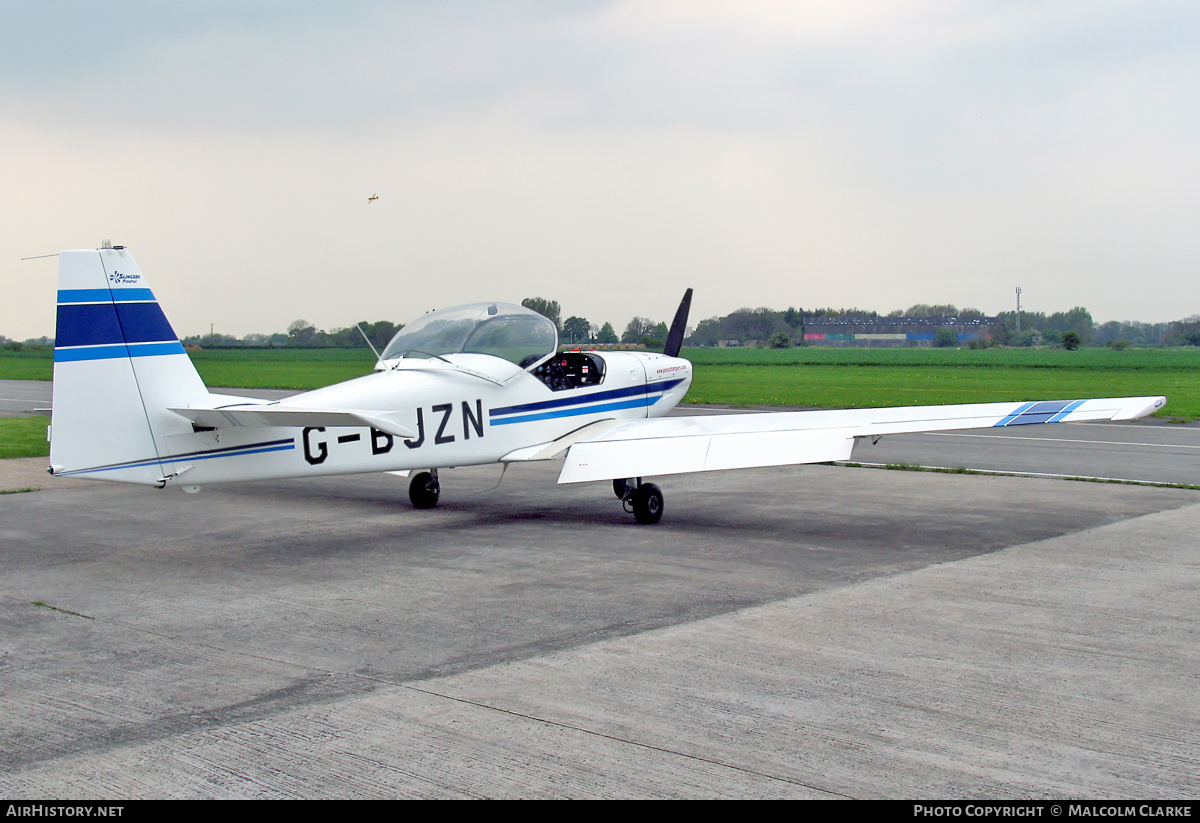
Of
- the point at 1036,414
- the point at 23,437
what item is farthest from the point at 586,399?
the point at 23,437

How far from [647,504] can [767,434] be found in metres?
1.51

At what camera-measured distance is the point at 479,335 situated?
11891mm

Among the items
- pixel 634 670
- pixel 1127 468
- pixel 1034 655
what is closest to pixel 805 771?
pixel 634 670

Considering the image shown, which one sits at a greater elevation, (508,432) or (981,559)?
(508,432)

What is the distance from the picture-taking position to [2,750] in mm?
4711

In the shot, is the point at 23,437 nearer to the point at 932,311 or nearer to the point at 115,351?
the point at 115,351

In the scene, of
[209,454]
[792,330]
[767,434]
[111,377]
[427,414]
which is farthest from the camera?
[792,330]

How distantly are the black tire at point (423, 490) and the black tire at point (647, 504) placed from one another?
274cm

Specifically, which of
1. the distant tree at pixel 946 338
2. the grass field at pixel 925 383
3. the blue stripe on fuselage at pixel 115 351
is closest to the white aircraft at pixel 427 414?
the blue stripe on fuselage at pixel 115 351

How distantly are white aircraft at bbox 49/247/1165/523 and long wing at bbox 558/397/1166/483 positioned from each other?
0.07ft

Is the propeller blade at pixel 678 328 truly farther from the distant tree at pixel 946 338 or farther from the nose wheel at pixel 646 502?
the distant tree at pixel 946 338

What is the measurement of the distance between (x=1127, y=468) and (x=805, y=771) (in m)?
13.3

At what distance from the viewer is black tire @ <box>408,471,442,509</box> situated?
496 inches
